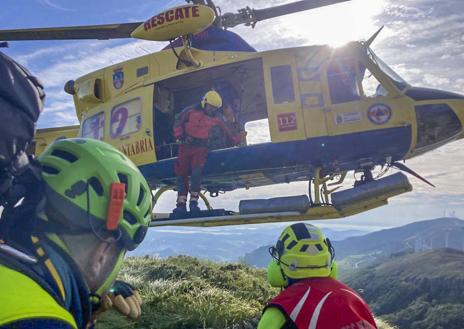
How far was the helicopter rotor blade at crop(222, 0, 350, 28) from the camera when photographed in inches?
347

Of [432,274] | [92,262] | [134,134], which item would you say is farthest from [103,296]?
[432,274]

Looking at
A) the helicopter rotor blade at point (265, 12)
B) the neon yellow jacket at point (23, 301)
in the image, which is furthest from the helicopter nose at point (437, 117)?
the neon yellow jacket at point (23, 301)

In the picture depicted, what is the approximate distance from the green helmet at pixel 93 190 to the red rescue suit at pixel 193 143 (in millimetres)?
6536

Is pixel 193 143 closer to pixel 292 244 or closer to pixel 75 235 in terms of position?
pixel 292 244

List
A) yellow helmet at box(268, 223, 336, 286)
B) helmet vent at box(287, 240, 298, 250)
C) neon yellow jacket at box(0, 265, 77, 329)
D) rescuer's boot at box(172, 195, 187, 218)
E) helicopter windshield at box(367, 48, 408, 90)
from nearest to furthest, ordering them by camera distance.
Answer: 1. neon yellow jacket at box(0, 265, 77, 329)
2. yellow helmet at box(268, 223, 336, 286)
3. helmet vent at box(287, 240, 298, 250)
4. helicopter windshield at box(367, 48, 408, 90)
5. rescuer's boot at box(172, 195, 187, 218)

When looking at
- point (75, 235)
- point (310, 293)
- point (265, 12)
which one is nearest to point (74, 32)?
point (265, 12)

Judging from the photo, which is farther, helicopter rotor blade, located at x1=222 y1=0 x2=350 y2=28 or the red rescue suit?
helicopter rotor blade, located at x1=222 y1=0 x2=350 y2=28

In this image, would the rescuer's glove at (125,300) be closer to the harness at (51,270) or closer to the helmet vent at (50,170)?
the harness at (51,270)

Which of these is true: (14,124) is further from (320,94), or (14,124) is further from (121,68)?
(121,68)

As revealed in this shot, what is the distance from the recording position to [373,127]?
26.2ft

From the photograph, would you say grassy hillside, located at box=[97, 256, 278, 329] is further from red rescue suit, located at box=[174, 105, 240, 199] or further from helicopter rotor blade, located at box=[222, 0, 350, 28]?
helicopter rotor blade, located at box=[222, 0, 350, 28]

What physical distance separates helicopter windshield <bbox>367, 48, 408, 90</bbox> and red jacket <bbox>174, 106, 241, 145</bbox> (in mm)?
3152

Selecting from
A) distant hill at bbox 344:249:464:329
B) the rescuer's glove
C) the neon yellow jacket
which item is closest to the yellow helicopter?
the rescuer's glove

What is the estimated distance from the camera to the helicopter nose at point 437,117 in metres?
7.71
